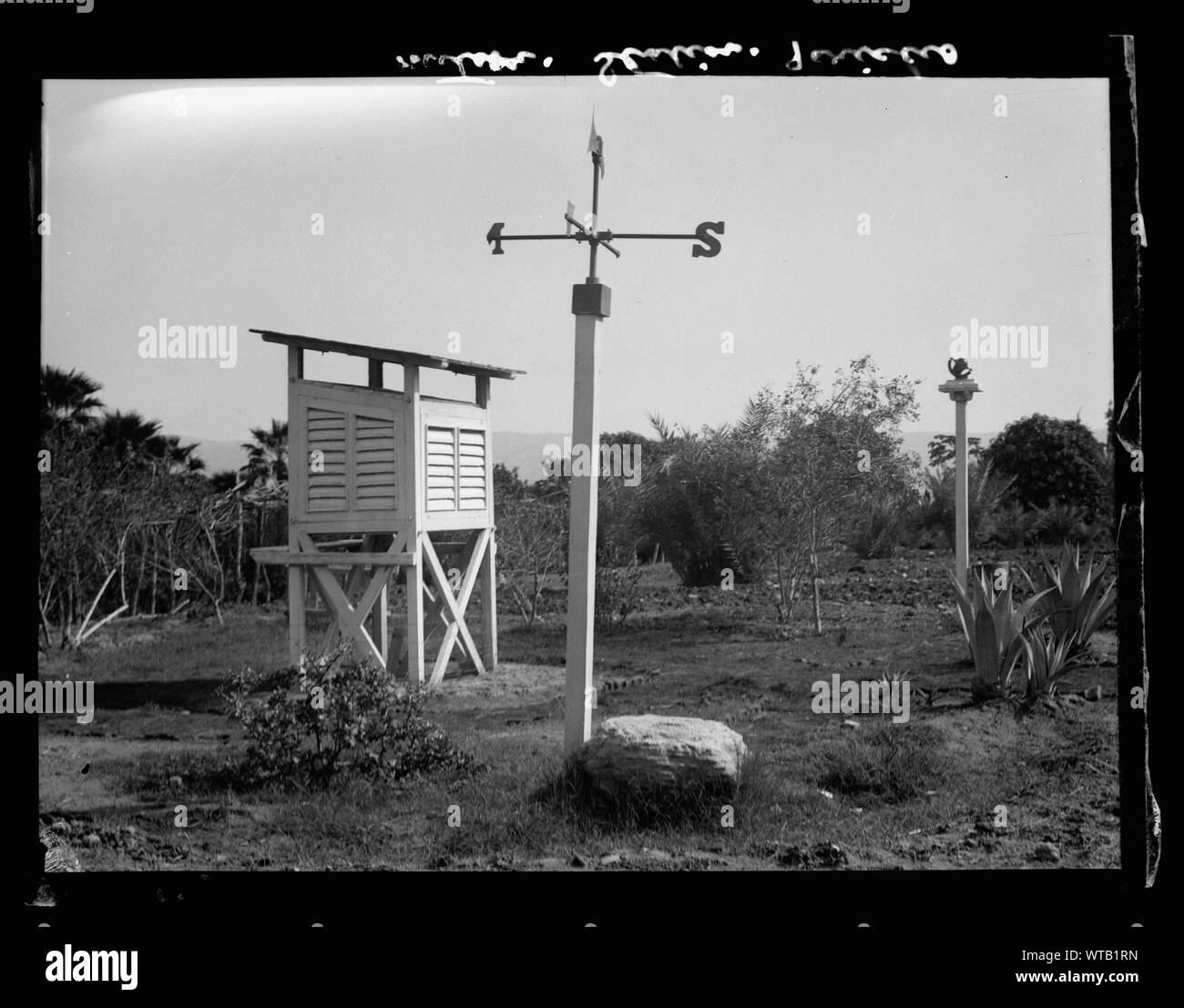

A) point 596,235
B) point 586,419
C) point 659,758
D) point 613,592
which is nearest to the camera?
A: point 659,758

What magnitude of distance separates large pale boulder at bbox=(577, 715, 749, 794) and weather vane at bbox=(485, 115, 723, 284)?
86.8 inches

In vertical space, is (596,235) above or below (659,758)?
above

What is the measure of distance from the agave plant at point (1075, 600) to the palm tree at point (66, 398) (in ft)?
16.7

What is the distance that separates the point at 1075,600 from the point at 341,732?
382 cm

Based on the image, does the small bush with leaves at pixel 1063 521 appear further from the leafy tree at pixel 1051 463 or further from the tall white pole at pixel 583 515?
the tall white pole at pixel 583 515

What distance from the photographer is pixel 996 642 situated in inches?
189

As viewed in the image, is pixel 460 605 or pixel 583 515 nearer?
pixel 583 515

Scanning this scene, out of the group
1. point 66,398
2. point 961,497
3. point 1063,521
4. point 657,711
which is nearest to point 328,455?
point 66,398

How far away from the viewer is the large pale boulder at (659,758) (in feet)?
14.1

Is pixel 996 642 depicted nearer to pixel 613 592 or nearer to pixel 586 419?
pixel 613 592

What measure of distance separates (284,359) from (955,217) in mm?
3525

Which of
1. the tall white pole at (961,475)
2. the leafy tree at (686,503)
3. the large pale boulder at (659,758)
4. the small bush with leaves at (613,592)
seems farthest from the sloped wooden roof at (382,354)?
the tall white pole at (961,475)

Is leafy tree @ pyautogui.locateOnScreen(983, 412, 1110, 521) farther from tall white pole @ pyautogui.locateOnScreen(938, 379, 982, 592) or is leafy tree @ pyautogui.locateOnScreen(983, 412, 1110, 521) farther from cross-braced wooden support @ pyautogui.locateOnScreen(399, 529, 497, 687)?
cross-braced wooden support @ pyautogui.locateOnScreen(399, 529, 497, 687)

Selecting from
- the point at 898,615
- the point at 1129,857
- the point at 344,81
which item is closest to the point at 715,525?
the point at 898,615
